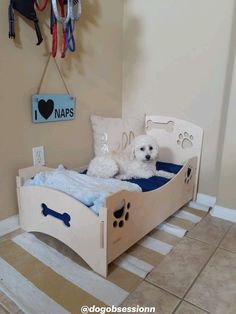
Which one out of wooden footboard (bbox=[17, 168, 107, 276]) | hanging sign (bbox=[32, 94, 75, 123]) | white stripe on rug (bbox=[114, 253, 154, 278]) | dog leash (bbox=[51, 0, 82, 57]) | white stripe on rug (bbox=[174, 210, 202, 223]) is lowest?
white stripe on rug (bbox=[174, 210, 202, 223])

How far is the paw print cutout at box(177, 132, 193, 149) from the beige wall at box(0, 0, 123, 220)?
61cm

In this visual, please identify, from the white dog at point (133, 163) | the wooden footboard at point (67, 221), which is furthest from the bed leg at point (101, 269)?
the white dog at point (133, 163)

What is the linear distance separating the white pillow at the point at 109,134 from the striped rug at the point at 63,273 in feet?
2.34

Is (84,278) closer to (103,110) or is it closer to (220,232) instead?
(220,232)

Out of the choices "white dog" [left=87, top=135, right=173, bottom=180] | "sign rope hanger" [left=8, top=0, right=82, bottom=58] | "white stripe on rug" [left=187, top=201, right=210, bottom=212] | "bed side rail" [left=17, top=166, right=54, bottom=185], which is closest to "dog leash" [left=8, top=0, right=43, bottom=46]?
"sign rope hanger" [left=8, top=0, right=82, bottom=58]

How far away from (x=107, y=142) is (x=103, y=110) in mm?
324

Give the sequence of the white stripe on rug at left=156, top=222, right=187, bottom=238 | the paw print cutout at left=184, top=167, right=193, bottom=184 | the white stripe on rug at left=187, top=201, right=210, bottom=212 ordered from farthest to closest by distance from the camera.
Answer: the white stripe on rug at left=187, top=201, right=210, bottom=212 < the paw print cutout at left=184, top=167, right=193, bottom=184 < the white stripe on rug at left=156, top=222, right=187, bottom=238

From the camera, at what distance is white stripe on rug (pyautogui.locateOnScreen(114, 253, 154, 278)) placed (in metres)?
1.16

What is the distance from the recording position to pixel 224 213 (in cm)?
170

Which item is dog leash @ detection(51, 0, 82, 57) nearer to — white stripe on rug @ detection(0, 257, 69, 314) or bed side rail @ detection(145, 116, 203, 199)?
bed side rail @ detection(145, 116, 203, 199)

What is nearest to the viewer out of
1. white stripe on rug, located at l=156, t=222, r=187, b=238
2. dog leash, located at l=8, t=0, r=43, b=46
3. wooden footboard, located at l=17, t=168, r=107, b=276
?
wooden footboard, located at l=17, t=168, r=107, b=276

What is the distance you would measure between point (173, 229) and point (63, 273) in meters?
0.71

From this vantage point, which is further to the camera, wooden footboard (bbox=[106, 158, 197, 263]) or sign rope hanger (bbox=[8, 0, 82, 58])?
sign rope hanger (bbox=[8, 0, 82, 58])

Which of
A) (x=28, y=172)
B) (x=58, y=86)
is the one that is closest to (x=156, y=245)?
(x=28, y=172)
